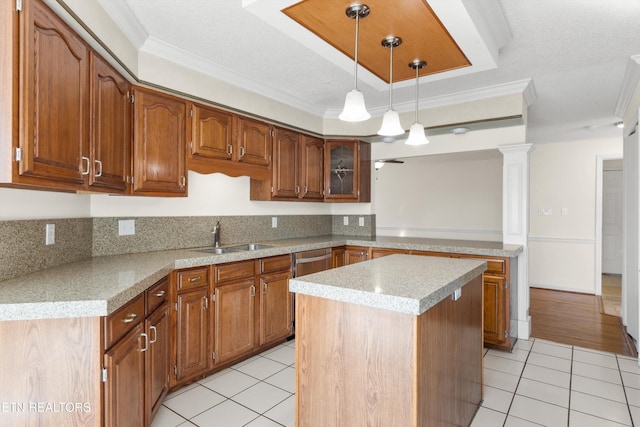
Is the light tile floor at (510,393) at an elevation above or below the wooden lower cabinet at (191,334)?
below

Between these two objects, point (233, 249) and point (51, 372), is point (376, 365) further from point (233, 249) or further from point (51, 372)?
point (233, 249)

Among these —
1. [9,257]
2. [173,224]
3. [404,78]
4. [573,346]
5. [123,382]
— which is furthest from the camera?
[573,346]

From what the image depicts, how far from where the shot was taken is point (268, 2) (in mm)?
1759

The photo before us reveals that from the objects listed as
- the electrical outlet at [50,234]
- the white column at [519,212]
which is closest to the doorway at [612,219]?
the white column at [519,212]

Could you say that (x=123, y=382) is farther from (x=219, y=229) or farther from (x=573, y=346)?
(x=573, y=346)

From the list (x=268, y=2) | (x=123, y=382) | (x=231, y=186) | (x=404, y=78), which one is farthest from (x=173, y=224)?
(x=404, y=78)

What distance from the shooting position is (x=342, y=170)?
427 cm

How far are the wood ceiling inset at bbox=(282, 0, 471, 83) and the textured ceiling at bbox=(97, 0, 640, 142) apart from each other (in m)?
0.06

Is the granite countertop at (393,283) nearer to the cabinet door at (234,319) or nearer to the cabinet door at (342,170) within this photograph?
the cabinet door at (234,319)

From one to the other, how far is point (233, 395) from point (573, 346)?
305cm

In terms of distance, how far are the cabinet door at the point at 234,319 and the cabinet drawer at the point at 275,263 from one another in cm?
16

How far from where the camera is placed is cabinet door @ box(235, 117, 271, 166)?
3.21m

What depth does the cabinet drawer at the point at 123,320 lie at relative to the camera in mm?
1451

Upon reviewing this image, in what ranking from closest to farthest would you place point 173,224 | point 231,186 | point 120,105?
point 120,105 < point 173,224 < point 231,186
